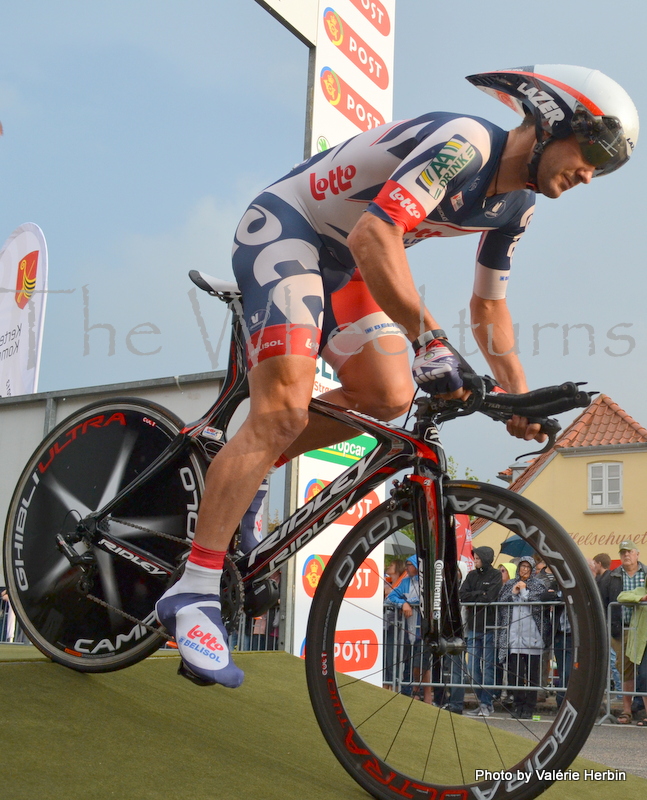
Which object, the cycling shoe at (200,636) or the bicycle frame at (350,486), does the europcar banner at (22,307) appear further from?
the cycling shoe at (200,636)

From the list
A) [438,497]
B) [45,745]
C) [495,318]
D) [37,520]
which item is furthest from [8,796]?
[495,318]

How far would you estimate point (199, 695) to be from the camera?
2848mm

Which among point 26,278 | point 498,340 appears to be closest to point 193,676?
point 498,340

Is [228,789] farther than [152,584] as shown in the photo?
No

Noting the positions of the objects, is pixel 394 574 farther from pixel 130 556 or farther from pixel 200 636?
pixel 130 556

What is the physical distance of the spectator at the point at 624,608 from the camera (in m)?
7.36

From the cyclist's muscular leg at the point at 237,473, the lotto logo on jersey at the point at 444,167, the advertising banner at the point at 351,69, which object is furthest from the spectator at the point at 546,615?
the advertising banner at the point at 351,69

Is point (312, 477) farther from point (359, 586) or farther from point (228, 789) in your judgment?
point (228, 789)

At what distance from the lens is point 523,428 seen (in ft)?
7.21

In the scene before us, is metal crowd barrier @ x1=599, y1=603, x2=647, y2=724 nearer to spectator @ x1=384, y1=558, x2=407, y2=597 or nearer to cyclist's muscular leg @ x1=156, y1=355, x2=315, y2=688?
spectator @ x1=384, y1=558, x2=407, y2=597

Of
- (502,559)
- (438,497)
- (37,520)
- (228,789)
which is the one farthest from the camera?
(37,520)

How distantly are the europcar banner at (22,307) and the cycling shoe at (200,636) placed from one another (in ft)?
25.0

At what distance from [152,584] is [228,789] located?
106cm

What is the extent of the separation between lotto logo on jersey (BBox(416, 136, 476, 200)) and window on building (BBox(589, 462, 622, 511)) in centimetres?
2592
